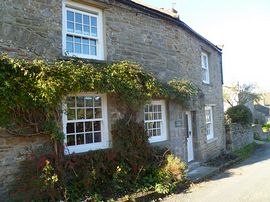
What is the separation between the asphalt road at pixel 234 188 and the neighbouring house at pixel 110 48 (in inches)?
82.4

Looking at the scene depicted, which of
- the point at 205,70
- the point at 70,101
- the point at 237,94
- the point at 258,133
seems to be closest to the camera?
the point at 70,101

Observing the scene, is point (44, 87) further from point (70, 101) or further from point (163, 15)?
point (163, 15)

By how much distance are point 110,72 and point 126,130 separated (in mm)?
1936

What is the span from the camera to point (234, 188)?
9508mm

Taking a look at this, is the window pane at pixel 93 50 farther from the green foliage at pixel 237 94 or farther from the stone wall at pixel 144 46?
the green foliage at pixel 237 94

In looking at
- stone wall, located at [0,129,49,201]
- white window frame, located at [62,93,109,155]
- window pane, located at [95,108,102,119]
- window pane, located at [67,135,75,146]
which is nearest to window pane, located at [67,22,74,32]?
white window frame, located at [62,93,109,155]

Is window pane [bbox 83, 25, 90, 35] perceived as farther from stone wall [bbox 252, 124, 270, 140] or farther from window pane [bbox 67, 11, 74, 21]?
stone wall [bbox 252, 124, 270, 140]

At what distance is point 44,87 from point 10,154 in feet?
5.73

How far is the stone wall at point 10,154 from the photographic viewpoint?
7074 mm

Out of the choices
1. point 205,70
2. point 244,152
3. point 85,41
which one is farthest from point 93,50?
point 244,152

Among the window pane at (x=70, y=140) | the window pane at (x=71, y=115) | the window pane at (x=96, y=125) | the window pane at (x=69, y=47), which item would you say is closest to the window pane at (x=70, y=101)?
the window pane at (x=71, y=115)

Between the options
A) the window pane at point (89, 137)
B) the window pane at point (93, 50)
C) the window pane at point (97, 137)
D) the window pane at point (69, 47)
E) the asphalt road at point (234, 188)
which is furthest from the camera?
the window pane at point (93, 50)

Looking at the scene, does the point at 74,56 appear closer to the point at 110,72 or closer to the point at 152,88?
the point at 110,72

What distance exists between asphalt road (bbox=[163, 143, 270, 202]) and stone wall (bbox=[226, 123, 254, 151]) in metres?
5.73
